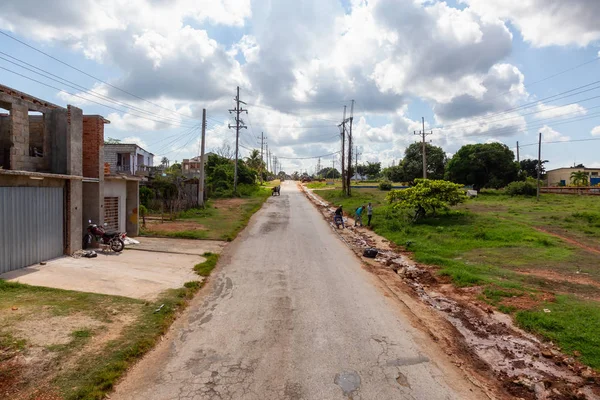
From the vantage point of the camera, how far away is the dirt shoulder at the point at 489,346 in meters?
5.74

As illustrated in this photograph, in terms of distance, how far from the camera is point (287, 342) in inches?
263

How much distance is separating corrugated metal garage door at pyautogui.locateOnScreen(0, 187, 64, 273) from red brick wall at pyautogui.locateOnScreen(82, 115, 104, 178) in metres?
2.48

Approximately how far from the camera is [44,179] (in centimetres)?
1142

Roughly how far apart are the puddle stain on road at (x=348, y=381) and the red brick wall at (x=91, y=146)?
12649 mm

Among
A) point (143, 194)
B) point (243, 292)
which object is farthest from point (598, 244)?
point (143, 194)

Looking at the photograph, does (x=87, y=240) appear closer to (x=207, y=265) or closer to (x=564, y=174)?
(x=207, y=265)

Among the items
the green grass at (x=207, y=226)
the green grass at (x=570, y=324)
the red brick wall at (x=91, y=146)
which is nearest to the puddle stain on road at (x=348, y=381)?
the green grass at (x=570, y=324)

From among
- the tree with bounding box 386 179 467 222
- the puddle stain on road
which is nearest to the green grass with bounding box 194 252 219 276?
the puddle stain on road

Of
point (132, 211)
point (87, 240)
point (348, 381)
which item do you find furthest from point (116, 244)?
point (348, 381)

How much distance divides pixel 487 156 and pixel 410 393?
52865mm

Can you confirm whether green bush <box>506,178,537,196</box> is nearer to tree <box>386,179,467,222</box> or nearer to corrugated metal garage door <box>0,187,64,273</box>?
tree <box>386,179,467,222</box>

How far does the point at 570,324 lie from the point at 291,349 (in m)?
5.52

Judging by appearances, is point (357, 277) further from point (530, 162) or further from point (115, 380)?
point (530, 162)

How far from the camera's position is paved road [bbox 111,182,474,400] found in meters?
5.20
